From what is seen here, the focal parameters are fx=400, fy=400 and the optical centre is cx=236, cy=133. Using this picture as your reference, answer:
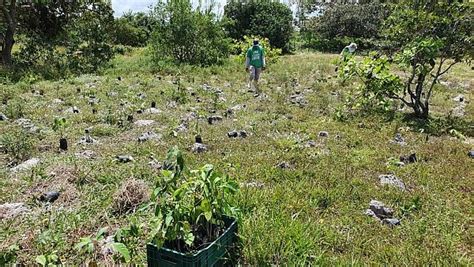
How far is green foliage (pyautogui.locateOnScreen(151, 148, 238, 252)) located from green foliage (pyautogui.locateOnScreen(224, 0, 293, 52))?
23.3 metres

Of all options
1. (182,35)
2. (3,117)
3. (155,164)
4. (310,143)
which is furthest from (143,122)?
(182,35)

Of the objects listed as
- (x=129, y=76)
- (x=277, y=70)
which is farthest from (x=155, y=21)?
(x=277, y=70)

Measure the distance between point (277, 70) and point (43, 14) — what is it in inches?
392

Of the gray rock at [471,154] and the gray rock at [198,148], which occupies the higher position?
the gray rock at [198,148]

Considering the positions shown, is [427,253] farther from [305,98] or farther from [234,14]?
[234,14]

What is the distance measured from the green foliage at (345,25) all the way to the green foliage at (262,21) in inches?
125

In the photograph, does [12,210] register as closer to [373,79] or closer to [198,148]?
[198,148]

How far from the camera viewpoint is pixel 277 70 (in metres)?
14.7

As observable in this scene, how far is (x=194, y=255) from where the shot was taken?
2256 mm

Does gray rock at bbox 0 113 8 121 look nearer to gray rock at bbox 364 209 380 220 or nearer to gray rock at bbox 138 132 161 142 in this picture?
gray rock at bbox 138 132 161 142

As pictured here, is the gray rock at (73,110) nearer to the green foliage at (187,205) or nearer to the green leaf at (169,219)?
the green foliage at (187,205)

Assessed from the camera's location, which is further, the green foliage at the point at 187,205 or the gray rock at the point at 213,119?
the gray rock at the point at 213,119

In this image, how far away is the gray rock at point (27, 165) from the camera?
4.52m

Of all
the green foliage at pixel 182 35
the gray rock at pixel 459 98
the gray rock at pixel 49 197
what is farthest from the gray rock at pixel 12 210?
the green foliage at pixel 182 35
